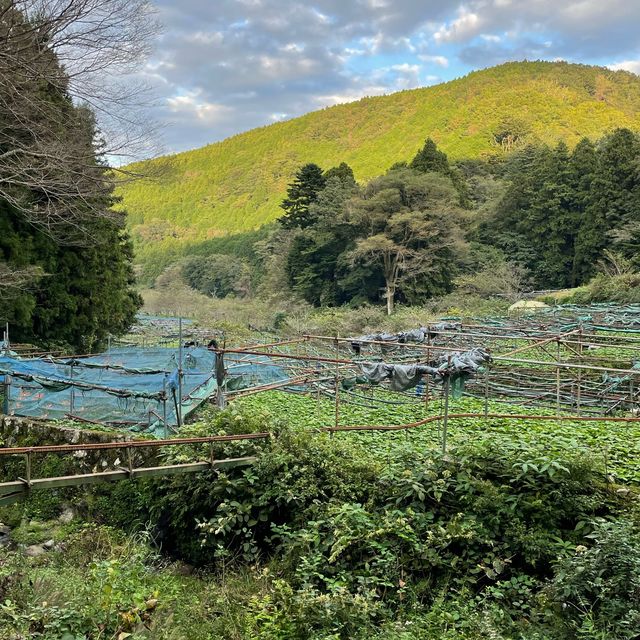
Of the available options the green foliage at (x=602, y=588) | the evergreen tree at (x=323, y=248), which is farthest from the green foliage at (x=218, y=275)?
the green foliage at (x=602, y=588)

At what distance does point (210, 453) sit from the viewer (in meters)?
5.63

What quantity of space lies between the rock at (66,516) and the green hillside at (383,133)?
5444cm

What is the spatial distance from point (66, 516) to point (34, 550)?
115 centimetres

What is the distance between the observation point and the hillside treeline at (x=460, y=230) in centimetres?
2823

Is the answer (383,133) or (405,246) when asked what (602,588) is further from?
(383,133)

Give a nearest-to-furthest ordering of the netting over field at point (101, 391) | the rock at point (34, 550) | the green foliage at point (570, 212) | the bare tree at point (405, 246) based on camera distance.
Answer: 1. the rock at point (34, 550)
2. the netting over field at point (101, 391)
3. the green foliage at point (570, 212)
4. the bare tree at point (405, 246)

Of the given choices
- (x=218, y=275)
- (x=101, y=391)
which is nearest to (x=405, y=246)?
(x=101, y=391)

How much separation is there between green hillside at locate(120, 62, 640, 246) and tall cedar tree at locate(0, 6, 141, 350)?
146 ft

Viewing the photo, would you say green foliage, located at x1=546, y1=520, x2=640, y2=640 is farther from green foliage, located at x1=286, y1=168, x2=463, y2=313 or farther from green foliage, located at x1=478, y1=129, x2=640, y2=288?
green foliage, located at x1=478, y1=129, x2=640, y2=288

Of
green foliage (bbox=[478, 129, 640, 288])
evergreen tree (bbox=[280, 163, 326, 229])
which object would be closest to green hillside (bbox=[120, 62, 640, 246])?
green foliage (bbox=[478, 129, 640, 288])

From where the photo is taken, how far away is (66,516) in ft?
23.0

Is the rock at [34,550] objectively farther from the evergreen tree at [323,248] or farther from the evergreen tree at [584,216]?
the evergreen tree at [584,216]

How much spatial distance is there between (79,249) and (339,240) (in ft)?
71.2

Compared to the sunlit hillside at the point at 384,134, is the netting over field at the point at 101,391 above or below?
below
